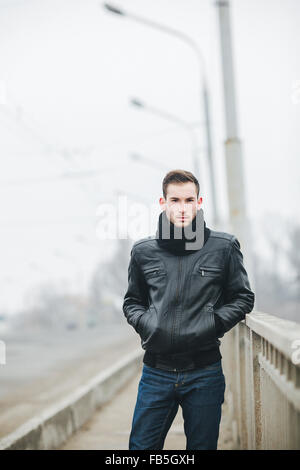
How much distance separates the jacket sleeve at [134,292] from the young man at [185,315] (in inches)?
0.4

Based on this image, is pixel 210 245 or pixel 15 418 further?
pixel 15 418

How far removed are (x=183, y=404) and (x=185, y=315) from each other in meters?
0.43

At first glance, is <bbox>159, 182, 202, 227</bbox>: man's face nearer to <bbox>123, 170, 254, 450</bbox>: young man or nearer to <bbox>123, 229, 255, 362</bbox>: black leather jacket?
<bbox>123, 170, 254, 450</bbox>: young man

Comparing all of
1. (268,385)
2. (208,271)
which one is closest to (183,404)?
(268,385)

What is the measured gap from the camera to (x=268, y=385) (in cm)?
304

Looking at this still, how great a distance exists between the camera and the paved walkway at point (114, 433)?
5750 millimetres

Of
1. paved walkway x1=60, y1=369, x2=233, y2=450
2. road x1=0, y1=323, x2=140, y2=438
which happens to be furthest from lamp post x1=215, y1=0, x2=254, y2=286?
road x1=0, y1=323, x2=140, y2=438

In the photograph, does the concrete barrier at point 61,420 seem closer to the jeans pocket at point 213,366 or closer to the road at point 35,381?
the road at point 35,381

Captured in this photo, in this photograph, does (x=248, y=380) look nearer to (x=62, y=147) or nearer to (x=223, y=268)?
(x=223, y=268)

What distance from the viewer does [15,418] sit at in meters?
8.60

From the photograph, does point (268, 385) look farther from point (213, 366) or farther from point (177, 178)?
point (177, 178)

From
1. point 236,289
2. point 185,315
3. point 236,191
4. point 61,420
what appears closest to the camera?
point 185,315
